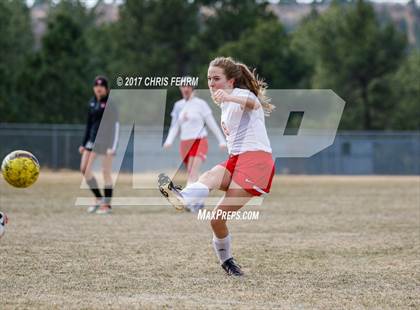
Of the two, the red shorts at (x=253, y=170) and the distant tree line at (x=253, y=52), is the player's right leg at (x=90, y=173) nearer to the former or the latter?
the red shorts at (x=253, y=170)

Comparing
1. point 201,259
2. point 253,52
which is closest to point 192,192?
point 201,259

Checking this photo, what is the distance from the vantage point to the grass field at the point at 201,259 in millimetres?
6164

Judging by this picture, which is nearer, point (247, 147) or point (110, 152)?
point (247, 147)

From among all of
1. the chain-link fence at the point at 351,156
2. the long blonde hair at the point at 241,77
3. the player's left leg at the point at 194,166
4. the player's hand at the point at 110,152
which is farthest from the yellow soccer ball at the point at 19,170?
the chain-link fence at the point at 351,156

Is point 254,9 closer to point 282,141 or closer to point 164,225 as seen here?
point 282,141

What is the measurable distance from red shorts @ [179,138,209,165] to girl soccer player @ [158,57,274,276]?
7.12 meters

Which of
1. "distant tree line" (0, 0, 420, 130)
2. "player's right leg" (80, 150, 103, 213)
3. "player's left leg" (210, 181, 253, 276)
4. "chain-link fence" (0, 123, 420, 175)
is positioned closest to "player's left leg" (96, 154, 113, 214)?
"player's right leg" (80, 150, 103, 213)

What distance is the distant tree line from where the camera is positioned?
38281mm

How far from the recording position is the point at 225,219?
7508 mm

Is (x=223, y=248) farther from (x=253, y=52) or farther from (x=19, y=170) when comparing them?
(x=253, y=52)

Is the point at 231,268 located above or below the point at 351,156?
above

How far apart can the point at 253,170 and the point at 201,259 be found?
1510mm

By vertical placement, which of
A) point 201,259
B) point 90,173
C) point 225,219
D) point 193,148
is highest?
point 225,219

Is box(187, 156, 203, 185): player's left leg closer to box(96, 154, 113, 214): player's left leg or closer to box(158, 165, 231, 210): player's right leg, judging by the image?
box(96, 154, 113, 214): player's left leg
